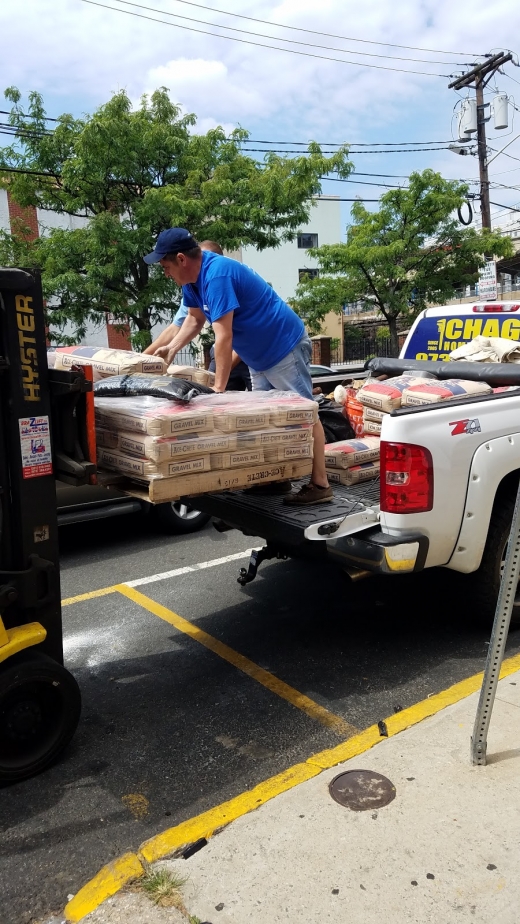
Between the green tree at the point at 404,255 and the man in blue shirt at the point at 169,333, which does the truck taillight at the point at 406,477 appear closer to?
the man in blue shirt at the point at 169,333

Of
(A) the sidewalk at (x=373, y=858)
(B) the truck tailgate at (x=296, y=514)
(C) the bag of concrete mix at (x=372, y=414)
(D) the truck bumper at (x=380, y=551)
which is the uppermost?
(C) the bag of concrete mix at (x=372, y=414)

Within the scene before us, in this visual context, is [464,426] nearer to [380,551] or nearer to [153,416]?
[380,551]

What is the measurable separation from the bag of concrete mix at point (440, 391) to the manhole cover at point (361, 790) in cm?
233

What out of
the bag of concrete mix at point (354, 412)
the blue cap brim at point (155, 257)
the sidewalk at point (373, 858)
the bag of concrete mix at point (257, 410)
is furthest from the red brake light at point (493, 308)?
the sidewalk at point (373, 858)

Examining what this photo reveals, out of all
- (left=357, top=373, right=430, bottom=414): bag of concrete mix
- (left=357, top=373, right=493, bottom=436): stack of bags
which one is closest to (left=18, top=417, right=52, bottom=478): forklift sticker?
(left=357, top=373, right=493, bottom=436): stack of bags

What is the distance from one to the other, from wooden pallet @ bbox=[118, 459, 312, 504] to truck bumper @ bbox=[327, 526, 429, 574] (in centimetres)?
45

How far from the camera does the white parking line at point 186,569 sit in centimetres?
576

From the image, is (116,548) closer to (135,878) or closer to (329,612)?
(329,612)

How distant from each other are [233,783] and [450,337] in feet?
14.0

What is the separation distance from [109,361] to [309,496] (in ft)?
4.95

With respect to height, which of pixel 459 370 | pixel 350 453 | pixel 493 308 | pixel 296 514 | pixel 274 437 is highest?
pixel 493 308

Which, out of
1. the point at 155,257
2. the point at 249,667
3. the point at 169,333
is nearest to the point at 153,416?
the point at 155,257

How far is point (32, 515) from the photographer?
10.1 ft

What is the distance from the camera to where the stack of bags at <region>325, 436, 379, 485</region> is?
14.9ft
